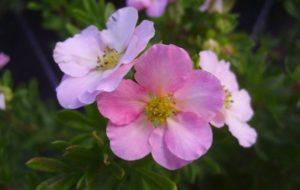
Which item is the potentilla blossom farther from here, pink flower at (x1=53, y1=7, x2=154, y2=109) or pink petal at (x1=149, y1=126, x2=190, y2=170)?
pink petal at (x1=149, y1=126, x2=190, y2=170)

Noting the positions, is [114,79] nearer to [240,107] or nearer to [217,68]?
[217,68]

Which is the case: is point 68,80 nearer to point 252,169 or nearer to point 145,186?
point 145,186

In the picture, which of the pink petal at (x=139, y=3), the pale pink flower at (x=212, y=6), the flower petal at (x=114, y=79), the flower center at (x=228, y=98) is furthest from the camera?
the pale pink flower at (x=212, y=6)

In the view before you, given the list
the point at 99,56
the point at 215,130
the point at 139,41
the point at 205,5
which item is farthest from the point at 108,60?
the point at 205,5

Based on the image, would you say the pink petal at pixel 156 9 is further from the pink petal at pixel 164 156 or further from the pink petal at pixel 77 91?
the pink petal at pixel 164 156

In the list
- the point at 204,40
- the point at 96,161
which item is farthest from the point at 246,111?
the point at 96,161

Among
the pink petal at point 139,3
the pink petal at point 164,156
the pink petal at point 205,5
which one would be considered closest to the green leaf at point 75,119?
the pink petal at point 164,156
